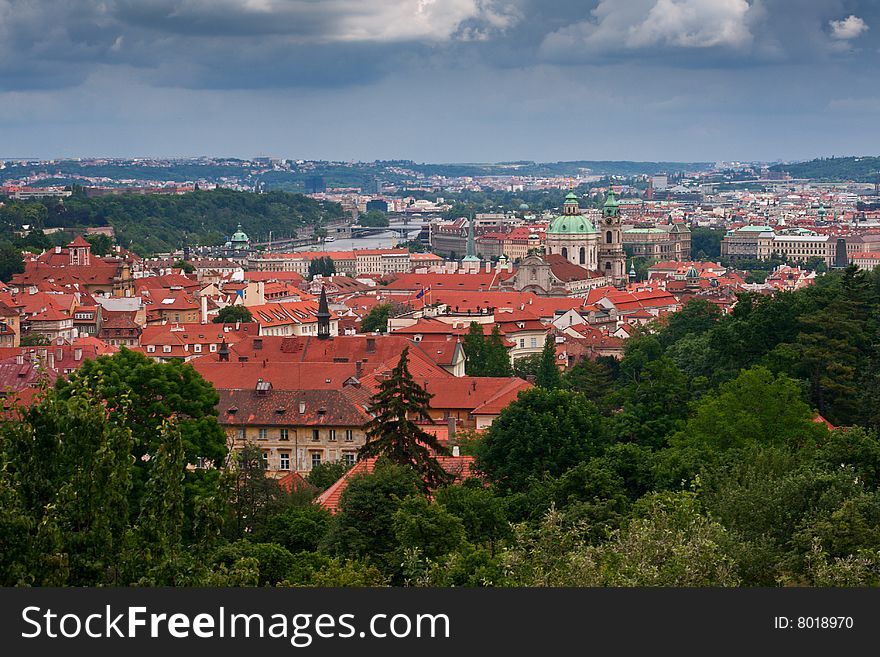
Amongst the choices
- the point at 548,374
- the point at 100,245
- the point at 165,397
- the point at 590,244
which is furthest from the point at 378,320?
the point at 590,244

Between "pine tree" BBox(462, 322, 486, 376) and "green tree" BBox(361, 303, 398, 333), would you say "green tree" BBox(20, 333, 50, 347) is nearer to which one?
"green tree" BBox(361, 303, 398, 333)

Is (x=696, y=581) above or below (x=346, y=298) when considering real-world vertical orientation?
above

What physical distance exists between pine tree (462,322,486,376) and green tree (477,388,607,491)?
32473mm

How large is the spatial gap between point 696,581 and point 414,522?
7094 mm

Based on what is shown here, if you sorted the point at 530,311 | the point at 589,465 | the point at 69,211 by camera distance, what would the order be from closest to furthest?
the point at 589,465
the point at 530,311
the point at 69,211

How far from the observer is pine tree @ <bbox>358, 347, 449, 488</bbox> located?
34750mm

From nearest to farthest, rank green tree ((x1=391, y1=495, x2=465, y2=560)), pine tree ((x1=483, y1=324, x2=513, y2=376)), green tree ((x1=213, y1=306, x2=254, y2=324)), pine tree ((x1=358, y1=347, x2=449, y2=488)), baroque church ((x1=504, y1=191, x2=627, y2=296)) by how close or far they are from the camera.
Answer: green tree ((x1=391, y1=495, x2=465, y2=560)), pine tree ((x1=358, y1=347, x2=449, y2=488)), pine tree ((x1=483, y1=324, x2=513, y2=376)), green tree ((x1=213, y1=306, x2=254, y2=324)), baroque church ((x1=504, y1=191, x2=627, y2=296))

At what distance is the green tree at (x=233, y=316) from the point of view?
92.8m

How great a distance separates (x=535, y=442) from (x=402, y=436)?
2.85 m

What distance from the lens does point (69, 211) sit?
192 m

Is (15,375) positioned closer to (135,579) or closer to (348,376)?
(348,376)

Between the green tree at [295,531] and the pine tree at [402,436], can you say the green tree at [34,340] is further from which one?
the green tree at [295,531]

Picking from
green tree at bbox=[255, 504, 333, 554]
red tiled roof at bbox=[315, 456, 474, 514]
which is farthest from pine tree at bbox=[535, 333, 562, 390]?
green tree at bbox=[255, 504, 333, 554]

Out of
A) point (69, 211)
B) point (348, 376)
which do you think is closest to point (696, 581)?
point (348, 376)
